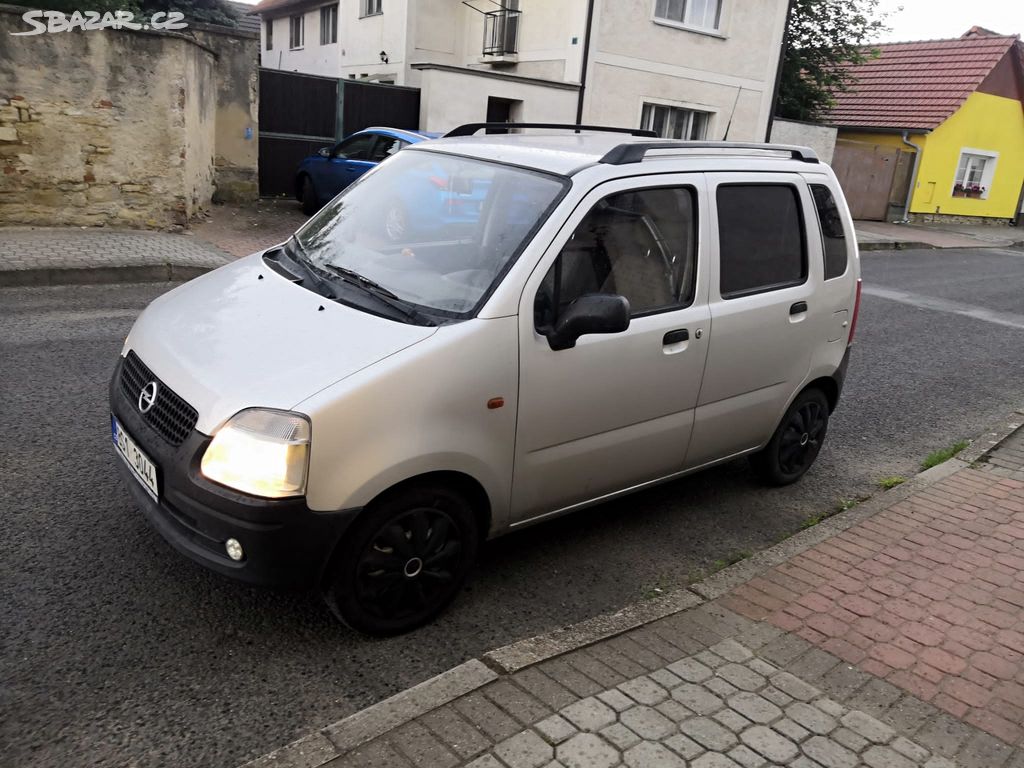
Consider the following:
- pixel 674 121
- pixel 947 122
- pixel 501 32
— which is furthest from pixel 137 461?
pixel 947 122

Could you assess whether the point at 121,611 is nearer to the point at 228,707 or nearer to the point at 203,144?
the point at 228,707

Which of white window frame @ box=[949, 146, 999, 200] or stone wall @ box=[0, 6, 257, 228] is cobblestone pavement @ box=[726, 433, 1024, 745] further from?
white window frame @ box=[949, 146, 999, 200]

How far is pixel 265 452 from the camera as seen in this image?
293 cm

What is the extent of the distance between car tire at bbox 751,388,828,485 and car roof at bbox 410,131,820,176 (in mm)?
1409

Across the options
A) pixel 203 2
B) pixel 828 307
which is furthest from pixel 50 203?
pixel 203 2

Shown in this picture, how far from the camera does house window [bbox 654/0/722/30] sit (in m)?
20.3

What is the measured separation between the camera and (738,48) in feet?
70.8

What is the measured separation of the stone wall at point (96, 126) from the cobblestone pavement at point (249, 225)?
2.13 feet

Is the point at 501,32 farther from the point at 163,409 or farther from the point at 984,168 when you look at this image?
the point at 163,409

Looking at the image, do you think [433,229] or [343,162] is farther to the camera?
[343,162]

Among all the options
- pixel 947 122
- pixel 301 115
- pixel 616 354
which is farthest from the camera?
pixel 947 122

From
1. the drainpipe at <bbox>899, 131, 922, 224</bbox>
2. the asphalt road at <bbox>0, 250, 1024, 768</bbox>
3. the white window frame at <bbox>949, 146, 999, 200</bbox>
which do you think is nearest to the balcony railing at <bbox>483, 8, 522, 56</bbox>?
the drainpipe at <bbox>899, 131, 922, 224</bbox>

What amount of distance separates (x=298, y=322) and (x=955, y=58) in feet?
107

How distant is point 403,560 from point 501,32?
20937mm
